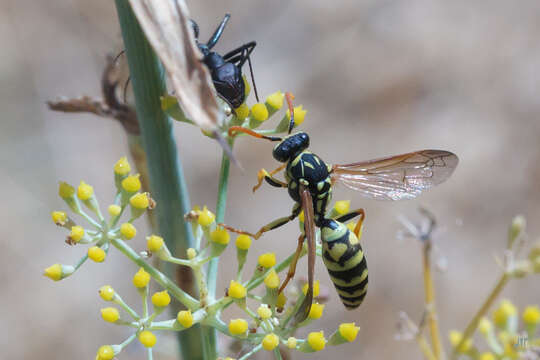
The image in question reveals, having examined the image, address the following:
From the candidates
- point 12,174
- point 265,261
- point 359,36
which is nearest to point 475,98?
point 359,36

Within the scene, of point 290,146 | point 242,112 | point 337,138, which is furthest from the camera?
point 337,138

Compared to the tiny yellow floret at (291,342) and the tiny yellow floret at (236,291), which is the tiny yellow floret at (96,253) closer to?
the tiny yellow floret at (236,291)

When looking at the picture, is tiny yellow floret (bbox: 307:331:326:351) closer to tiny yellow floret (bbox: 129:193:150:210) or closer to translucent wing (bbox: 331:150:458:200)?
tiny yellow floret (bbox: 129:193:150:210)

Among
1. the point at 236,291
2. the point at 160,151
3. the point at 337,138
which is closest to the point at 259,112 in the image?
the point at 160,151

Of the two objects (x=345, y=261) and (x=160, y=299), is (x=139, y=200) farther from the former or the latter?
(x=345, y=261)

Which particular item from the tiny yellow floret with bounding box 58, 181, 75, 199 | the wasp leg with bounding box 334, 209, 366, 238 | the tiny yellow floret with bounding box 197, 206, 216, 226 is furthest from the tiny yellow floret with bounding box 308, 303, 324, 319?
the tiny yellow floret with bounding box 58, 181, 75, 199
